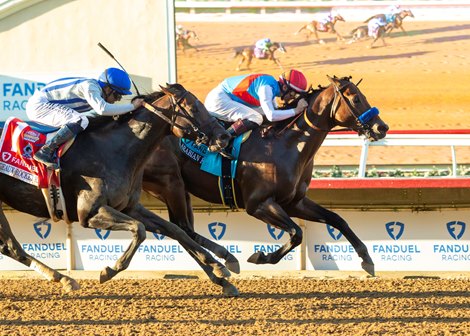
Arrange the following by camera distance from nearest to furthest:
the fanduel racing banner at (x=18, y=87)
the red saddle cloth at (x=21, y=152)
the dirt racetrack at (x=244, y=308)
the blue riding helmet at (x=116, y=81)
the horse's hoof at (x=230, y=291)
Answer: the dirt racetrack at (x=244, y=308)
the red saddle cloth at (x=21, y=152)
the blue riding helmet at (x=116, y=81)
the horse's hoof at (x=230, y=291)
the fanduel racing banner at (x=18, y=87)

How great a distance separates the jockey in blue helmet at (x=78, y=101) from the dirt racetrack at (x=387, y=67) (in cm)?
654

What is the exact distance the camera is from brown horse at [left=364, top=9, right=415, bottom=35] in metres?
14.3

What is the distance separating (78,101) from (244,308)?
1993 millimetres

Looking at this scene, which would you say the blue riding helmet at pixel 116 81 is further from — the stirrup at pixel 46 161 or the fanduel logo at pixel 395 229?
the fanduel logo at pixel 395 229

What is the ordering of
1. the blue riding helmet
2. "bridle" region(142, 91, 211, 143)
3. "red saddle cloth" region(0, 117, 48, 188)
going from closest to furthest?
"bridle" region(142, 91, 211, 143) < "red saddle cloth" region(0, 117, 48, 188) < the blue riding helmet

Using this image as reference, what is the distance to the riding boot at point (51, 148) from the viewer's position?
721cm

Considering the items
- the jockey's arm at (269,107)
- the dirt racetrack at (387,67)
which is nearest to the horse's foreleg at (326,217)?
the jockey's arm at (269,107)

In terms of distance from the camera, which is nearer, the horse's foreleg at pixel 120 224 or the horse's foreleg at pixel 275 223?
the horse's foreleg at pixel 120 224

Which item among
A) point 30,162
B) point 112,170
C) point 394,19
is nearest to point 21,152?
point 30,162

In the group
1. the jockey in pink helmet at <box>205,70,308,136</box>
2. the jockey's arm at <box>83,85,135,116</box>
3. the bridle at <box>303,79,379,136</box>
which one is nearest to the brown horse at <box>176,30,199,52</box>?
the jockey in pink helmet at <box>205,70,308,136</box>

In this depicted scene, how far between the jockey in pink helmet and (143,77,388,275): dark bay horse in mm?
110

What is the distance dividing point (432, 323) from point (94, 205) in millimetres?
2488

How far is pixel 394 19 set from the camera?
564 inches

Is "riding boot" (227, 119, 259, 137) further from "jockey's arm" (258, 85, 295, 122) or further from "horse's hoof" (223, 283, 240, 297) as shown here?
"horse's hoof" (223, 283, 240, 297)
